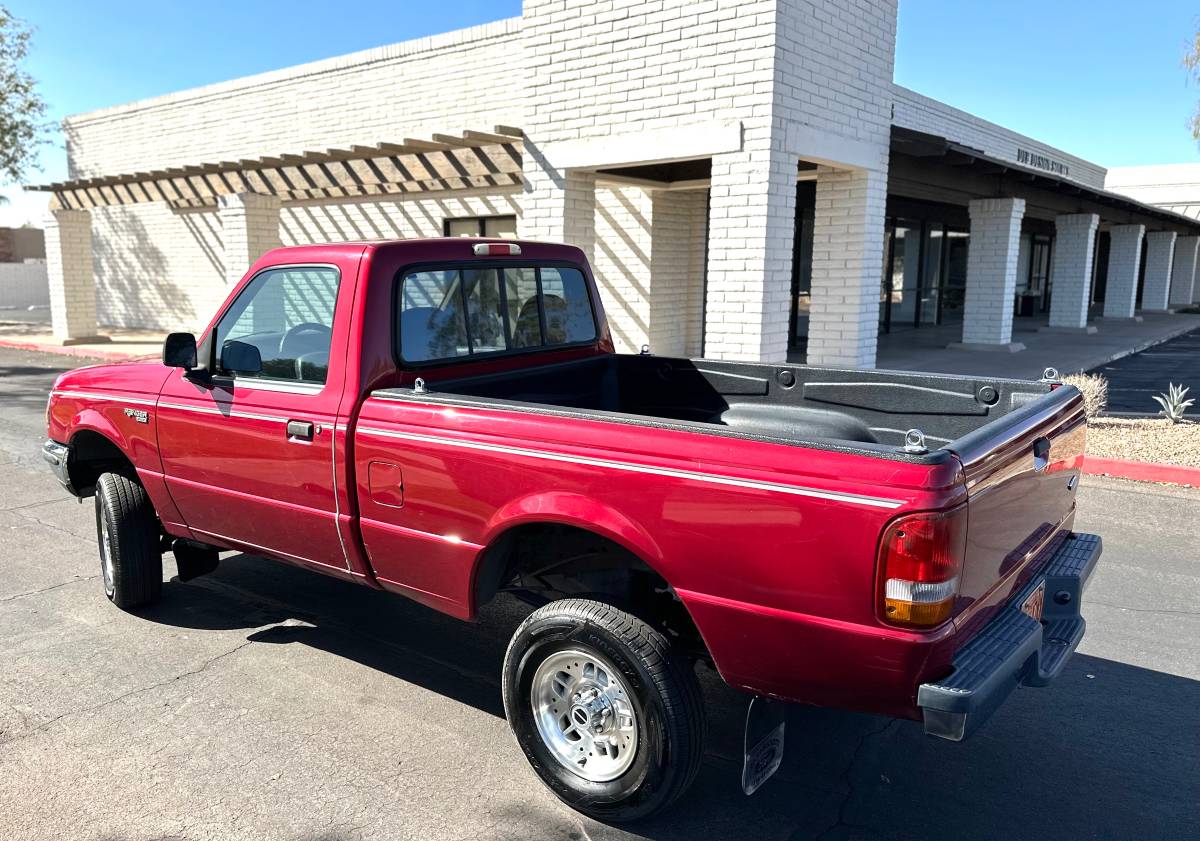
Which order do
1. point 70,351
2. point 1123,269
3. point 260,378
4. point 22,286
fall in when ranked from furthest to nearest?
point 22,286, point 1123,269, point 70,351, point 260,378

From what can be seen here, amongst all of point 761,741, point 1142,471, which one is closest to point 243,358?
point 761,741

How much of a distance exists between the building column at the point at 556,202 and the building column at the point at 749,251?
2034 millimetres

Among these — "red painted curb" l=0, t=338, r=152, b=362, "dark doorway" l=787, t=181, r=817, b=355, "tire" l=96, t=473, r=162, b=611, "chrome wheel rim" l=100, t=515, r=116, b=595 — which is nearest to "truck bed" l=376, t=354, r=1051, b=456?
"tire" l=96, t=473, r=162, b=611

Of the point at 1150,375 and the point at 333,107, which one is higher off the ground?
the point at 333,107

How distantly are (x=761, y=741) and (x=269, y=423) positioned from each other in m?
2.53

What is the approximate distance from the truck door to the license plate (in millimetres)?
2772

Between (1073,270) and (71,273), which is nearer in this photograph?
(71,273)

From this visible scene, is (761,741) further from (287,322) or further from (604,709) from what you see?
(287,322)

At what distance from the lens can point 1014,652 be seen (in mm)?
2990

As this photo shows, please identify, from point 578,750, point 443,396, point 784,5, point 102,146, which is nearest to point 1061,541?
point 578,750

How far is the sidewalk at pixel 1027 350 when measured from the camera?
49.4ft

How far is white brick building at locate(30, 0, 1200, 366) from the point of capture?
9945 mm

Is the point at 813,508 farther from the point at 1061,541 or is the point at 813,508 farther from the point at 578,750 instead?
the point at 1061,541

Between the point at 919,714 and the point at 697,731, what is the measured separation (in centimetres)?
74
